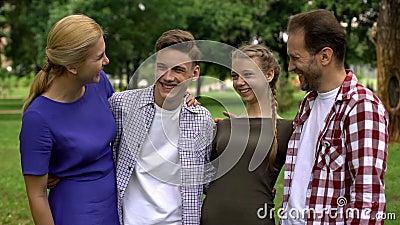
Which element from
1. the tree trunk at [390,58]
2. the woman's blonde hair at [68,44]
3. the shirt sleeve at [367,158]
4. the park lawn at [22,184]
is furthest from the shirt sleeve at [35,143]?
the tree trunk at [390,58]

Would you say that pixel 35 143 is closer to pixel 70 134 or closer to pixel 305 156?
pixel 70 134

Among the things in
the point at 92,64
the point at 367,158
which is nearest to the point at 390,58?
the point at 367,158

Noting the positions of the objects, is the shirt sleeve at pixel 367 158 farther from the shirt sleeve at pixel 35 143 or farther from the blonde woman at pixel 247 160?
the shirt sleeve at pixel 35 143

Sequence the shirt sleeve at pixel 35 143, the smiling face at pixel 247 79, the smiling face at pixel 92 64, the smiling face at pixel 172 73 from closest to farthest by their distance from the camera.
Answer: the shirt sleeve at pixel 35 143
the smiling face at pixel 92 64
the smiling face at pixel 172 73
the smiling face at pixel 247 79

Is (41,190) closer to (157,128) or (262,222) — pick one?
(157,128)

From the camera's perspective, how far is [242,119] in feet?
9.50

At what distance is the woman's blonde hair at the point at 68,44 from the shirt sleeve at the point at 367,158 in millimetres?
1163

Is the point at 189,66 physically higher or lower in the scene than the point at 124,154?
higher

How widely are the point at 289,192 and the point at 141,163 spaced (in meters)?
0.73

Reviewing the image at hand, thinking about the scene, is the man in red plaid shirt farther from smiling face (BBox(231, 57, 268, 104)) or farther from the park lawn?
the park lawn

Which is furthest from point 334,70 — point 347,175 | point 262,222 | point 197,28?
point 197,28

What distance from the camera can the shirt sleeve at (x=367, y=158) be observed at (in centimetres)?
217

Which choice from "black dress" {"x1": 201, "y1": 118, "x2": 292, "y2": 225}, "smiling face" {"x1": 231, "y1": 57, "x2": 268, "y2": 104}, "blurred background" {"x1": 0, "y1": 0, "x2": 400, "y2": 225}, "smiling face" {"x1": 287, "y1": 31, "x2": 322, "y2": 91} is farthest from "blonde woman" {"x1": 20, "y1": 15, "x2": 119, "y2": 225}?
"blurred background" {"x1": 0, "y1": 0, "x2": 400, "y2": 225}

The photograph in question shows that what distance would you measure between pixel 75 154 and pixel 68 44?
19.3 inches
